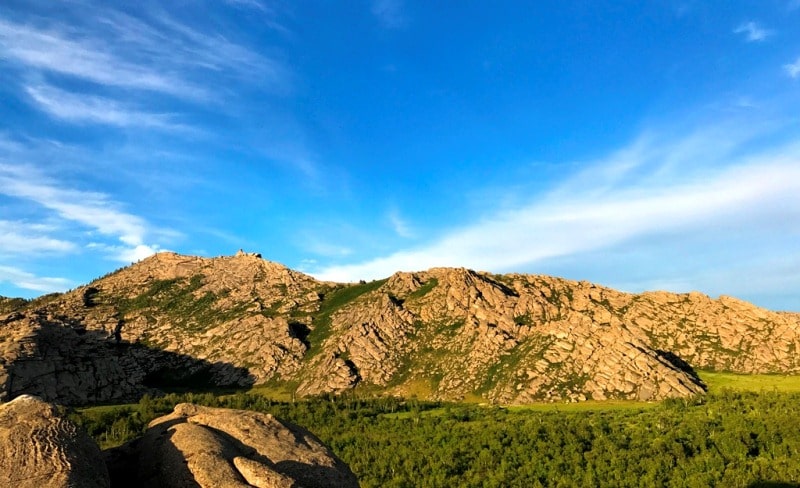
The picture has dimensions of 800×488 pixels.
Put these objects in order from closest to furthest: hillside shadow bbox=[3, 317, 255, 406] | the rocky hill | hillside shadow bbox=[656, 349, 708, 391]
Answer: the rocky hill
hillside shadow bbox=[3, 317, 255, 406]
hillside shadow bbox=[656, 349, 708, 391]

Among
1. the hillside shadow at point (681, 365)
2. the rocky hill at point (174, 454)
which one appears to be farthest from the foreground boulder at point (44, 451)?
the hillside shadow at point (681, 365)

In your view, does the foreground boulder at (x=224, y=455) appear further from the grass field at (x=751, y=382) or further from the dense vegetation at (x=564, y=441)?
the grass field at (x=751, y=382)

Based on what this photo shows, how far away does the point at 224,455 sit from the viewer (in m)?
16.1

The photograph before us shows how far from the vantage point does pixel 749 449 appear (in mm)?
92312

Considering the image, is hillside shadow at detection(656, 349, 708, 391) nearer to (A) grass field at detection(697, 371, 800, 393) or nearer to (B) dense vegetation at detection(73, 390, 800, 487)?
(A) grass field at detection(697, 371, 800, 393)

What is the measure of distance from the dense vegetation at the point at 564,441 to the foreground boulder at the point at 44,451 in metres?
64.2

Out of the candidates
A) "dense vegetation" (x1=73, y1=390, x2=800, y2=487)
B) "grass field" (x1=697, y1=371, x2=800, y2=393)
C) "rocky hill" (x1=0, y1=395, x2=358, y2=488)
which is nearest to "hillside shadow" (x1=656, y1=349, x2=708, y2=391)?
"grass field" (x1=697, y1=371, x2=800, y2=393)

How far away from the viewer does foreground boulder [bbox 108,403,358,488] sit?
50.1 feet

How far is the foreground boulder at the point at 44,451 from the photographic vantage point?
1268 cm

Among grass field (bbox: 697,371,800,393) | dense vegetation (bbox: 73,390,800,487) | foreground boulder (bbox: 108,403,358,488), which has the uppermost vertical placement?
foreground boulder (bbox: 108,403,358,488)

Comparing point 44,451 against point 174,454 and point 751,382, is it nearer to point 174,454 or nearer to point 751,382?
point 174,454

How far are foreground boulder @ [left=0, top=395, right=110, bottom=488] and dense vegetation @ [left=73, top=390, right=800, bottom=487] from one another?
64.2 meters

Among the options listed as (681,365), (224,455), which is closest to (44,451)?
(224,455)

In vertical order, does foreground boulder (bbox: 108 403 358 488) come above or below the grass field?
above
